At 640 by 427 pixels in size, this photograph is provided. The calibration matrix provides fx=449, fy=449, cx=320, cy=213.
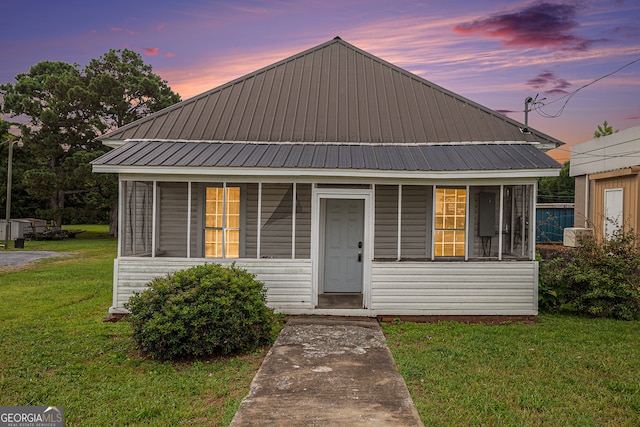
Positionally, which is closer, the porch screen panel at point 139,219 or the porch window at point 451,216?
the porch screen panel at point 139,219

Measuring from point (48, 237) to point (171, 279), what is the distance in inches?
1059

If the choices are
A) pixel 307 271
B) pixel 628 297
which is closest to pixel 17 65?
pixel 307 271

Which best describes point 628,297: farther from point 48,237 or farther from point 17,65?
point 17,65

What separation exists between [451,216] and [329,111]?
12.0 ft

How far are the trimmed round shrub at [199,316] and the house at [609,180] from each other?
421 inches

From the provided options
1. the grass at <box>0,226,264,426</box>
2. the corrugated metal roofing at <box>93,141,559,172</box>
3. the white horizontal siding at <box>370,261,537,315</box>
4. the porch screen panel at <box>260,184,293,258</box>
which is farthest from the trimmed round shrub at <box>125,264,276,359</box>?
the porch screen panel at <box>260,184,293,258</box>

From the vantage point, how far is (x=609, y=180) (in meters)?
16.7

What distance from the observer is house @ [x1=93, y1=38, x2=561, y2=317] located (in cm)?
853

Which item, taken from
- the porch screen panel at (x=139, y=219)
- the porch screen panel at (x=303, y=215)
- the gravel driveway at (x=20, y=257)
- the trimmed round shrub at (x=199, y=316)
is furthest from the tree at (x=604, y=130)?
the trimmed round shrub at (x=199, y=316)

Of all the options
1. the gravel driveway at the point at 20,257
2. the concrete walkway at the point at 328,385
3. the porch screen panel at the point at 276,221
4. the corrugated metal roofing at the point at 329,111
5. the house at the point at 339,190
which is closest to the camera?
the concrete walkway at the point at 328,385

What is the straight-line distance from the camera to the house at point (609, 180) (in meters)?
14.8

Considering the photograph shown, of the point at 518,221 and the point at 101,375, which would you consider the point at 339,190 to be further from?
the point at 101,375

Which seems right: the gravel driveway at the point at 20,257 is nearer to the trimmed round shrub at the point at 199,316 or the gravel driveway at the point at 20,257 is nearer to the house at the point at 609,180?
the trimmed round shrub at the point at 199,316

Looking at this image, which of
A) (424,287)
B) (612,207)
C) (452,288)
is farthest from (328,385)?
(612,207)
